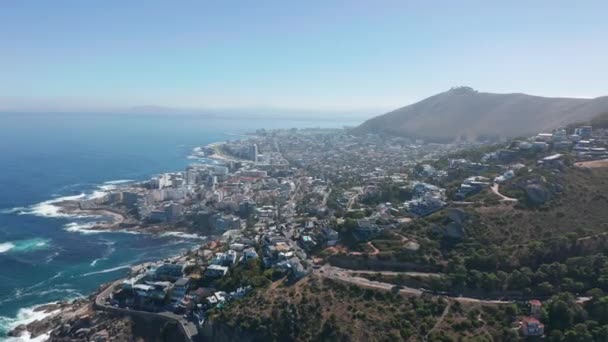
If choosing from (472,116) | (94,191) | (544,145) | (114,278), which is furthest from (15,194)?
(472,116)

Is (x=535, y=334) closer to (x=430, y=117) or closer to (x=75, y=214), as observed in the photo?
(x=75, y=214)

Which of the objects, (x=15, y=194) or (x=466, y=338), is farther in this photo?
(x=15, y=194)

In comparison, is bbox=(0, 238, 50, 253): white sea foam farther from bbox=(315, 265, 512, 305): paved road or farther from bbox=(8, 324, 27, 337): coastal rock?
bbox=(315, 265, 512, 305): paved road

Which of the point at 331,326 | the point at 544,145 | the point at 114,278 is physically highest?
the point at 544,145

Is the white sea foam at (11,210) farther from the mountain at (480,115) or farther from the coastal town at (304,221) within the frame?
the mountain at (480,115)

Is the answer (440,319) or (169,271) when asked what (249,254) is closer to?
(169,271)

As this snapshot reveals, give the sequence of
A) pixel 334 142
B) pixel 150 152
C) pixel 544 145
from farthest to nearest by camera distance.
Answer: pixel 334 142 < pixel 150 152 < pixel 544 145
